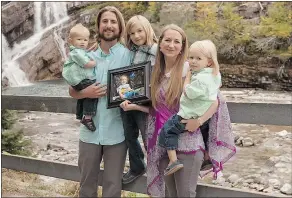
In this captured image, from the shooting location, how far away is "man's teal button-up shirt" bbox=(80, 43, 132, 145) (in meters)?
2.32

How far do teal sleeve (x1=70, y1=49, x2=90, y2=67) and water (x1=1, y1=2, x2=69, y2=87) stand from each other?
1323 centimetres

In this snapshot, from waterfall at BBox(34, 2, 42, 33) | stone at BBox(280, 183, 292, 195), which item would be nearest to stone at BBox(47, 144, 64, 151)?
stone at BBox(280, 183, 292, 195)

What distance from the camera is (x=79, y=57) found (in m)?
2.21

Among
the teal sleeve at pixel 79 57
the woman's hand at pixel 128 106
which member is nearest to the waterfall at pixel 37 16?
the teal sleeve at pixel 79 57

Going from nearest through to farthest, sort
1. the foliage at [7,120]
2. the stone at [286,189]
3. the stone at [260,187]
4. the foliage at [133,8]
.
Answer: the foliage at [7,120] < the stone at [286,189] < the stone at [260,187] < the foliage at [133,8]

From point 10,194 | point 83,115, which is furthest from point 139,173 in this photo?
point 10,194

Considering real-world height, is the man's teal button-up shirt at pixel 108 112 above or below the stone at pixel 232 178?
above

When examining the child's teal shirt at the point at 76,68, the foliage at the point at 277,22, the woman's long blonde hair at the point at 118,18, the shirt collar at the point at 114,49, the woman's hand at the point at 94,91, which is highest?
the foliage at the point at 277,22

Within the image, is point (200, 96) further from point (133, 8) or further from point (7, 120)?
point (133, 8)

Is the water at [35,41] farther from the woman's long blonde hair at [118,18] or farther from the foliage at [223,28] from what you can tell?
the woman's long blonde hair at [118,18]

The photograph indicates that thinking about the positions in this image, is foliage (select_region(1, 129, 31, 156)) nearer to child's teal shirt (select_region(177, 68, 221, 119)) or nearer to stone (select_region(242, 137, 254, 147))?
child's teal shirt (select_region(177, 68, 221, 119))

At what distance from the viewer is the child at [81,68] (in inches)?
87.6

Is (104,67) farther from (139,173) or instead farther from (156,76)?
Result: (139,173)

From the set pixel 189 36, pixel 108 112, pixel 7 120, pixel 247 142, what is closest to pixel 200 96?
pixel 108 112
